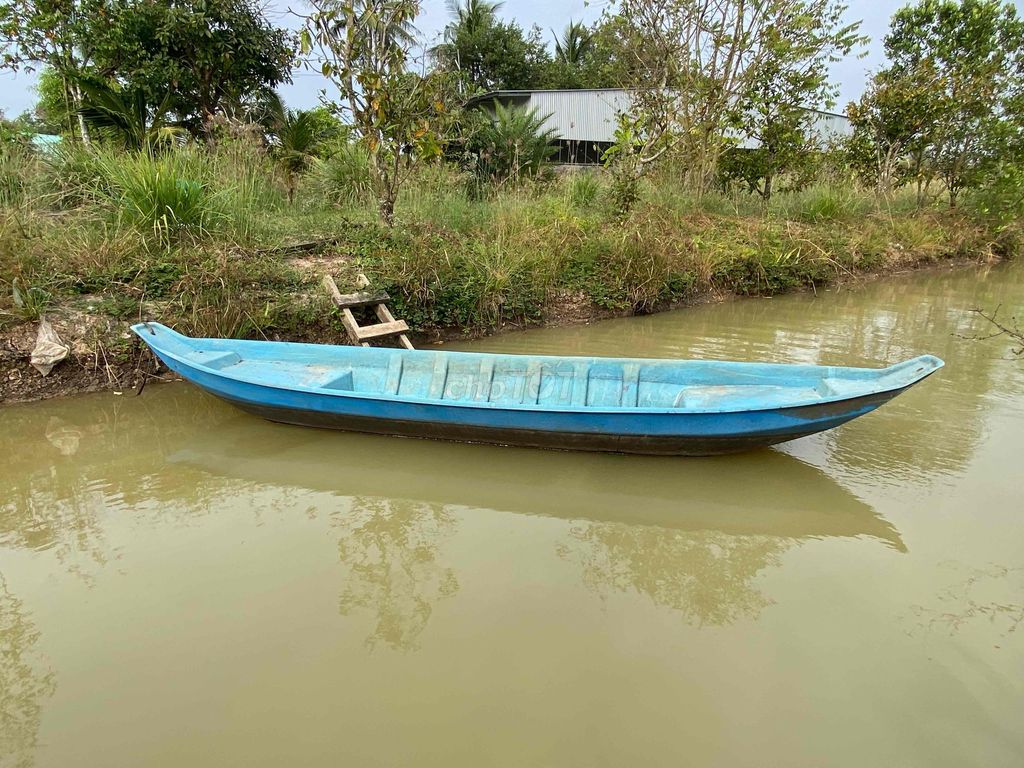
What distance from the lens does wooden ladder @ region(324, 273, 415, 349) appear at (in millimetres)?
5523

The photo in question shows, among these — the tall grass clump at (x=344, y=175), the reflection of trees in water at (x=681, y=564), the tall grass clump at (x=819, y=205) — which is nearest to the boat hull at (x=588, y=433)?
the reflection of trees in water at (x=681, y=564)

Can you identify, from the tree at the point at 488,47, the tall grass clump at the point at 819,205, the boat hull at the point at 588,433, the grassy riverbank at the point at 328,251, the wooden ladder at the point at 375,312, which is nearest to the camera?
the boat hull at the point at 588,433

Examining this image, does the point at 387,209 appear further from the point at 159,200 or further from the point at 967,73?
the point at 967,73

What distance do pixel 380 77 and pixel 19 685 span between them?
591 cm

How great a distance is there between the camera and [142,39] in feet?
30.0

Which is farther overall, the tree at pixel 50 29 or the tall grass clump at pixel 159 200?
the tree at pixel 50 29

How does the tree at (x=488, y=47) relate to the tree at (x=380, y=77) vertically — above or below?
above

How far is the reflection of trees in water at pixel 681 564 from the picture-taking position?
2.63 metres

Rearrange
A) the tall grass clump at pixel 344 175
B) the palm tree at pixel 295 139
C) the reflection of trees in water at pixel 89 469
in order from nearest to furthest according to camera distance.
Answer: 1. the reflection of trees in water at pixel 89 469
2. the tall grass clump at pixel 344 175
3. the palm tree at pixel 295 139

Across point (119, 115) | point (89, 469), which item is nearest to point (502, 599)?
point (89, 469)

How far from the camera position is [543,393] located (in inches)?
170

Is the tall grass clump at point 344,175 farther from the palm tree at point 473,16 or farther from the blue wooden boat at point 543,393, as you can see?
the palm tree at point 473,16

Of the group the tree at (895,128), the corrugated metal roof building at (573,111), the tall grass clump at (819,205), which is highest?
the corrugated metal roof building at (573,111)

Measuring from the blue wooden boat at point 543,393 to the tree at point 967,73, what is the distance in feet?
35.7
